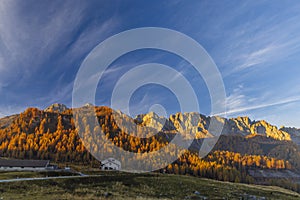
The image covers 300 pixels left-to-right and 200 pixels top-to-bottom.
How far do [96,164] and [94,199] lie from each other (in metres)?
123

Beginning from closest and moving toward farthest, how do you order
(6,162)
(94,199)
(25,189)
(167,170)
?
(94,199), (25,189), (6,162), (167,170)

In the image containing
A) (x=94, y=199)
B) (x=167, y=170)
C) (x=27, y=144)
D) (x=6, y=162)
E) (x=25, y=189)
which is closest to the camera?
(x=94, y=199)

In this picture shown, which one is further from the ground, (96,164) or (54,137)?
(54,137)

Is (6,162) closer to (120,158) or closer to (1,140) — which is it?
(120,158)

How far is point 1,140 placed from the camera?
19175cm

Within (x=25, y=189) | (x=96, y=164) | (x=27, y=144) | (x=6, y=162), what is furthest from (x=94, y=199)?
(x=27, y=144)

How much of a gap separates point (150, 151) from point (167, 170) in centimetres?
4048

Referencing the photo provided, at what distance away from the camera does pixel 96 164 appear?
144 m

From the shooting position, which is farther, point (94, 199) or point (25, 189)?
point (25, 189)

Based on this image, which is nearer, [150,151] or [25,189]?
→ [25,189]

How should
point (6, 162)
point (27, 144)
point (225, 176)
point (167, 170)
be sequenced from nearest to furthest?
point (6, 162) → point (225, 176) → point (167, 170) → point (27, 144)

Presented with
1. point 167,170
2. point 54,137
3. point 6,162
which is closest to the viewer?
point 6,162

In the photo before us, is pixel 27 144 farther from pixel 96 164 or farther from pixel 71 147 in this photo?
pixel 96 164

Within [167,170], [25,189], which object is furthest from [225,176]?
[25,189]
